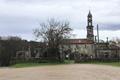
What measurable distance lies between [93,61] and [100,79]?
70.9m

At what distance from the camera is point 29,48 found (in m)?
139

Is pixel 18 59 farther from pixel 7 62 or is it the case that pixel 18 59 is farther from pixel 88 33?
pixel 88 33

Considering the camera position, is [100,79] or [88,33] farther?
[88,33]

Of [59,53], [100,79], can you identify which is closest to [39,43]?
[59,53]

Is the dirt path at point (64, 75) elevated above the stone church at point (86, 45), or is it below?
below

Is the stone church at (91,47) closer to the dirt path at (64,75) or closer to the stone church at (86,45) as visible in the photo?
the stone church at (86,45)

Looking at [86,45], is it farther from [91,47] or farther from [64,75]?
[64,75]

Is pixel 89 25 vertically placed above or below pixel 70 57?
above

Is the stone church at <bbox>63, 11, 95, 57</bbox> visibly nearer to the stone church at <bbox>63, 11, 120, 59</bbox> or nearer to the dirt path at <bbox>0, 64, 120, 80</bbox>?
the stone church at <bbox>63, 11, 120, 59</bbox>

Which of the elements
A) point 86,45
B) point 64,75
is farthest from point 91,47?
point 64,75

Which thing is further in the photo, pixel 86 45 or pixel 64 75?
pixel 86 45

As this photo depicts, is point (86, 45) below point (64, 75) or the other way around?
the other way around

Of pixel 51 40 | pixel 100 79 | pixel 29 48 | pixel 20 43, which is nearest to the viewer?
pixel 100 79

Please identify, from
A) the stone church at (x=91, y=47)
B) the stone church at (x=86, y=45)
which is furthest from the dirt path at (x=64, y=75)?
the stone church at (x=86, y=45)
